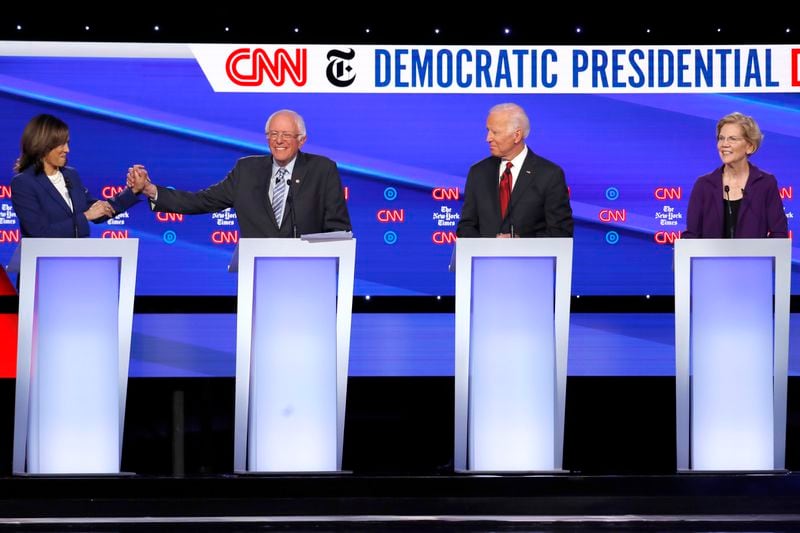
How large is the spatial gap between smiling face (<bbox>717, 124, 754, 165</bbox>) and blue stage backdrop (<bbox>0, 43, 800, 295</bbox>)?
1.73 meters

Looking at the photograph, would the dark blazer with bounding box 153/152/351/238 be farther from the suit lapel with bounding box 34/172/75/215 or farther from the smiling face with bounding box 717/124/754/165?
the smiling face with bounding box 717/124/754/165

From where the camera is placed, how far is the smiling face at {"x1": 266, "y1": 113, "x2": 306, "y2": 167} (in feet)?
17.5

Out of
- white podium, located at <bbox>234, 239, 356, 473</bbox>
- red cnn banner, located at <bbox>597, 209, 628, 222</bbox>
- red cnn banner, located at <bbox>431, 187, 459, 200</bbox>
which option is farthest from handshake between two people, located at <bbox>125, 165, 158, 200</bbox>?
red cnn banner, located at <bbox>597, 209, 628, 222</bbox>

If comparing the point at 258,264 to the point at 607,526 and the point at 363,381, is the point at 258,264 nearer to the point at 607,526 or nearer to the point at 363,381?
the point at 607,526

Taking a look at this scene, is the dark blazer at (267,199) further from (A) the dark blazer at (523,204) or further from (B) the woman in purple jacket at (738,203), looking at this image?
(B) the woman in purple jacket at (738,203)

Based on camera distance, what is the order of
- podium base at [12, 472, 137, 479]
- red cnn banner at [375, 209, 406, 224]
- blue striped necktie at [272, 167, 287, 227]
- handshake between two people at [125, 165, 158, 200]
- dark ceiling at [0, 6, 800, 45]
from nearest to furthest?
podium base at [12, 472, 137, 479]
handshake between two people at [125, 165, 158, 200]
blue striped necktie at [272, 167, 287, 227]
dark ceiling at [0, 6, 800, 45]
red cnn banner at [375, 209, 406, 224]

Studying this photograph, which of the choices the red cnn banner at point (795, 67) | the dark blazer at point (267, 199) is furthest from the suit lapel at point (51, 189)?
the red cnn banner at point (795, 67)

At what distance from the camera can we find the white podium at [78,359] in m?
4.79

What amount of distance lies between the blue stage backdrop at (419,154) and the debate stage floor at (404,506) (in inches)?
97.5

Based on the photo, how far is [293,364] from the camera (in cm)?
486

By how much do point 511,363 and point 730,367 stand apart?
832 millimetres

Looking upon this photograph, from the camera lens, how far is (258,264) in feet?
15.9

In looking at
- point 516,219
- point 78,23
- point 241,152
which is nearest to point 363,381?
point 241,152

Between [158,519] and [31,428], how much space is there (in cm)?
69
